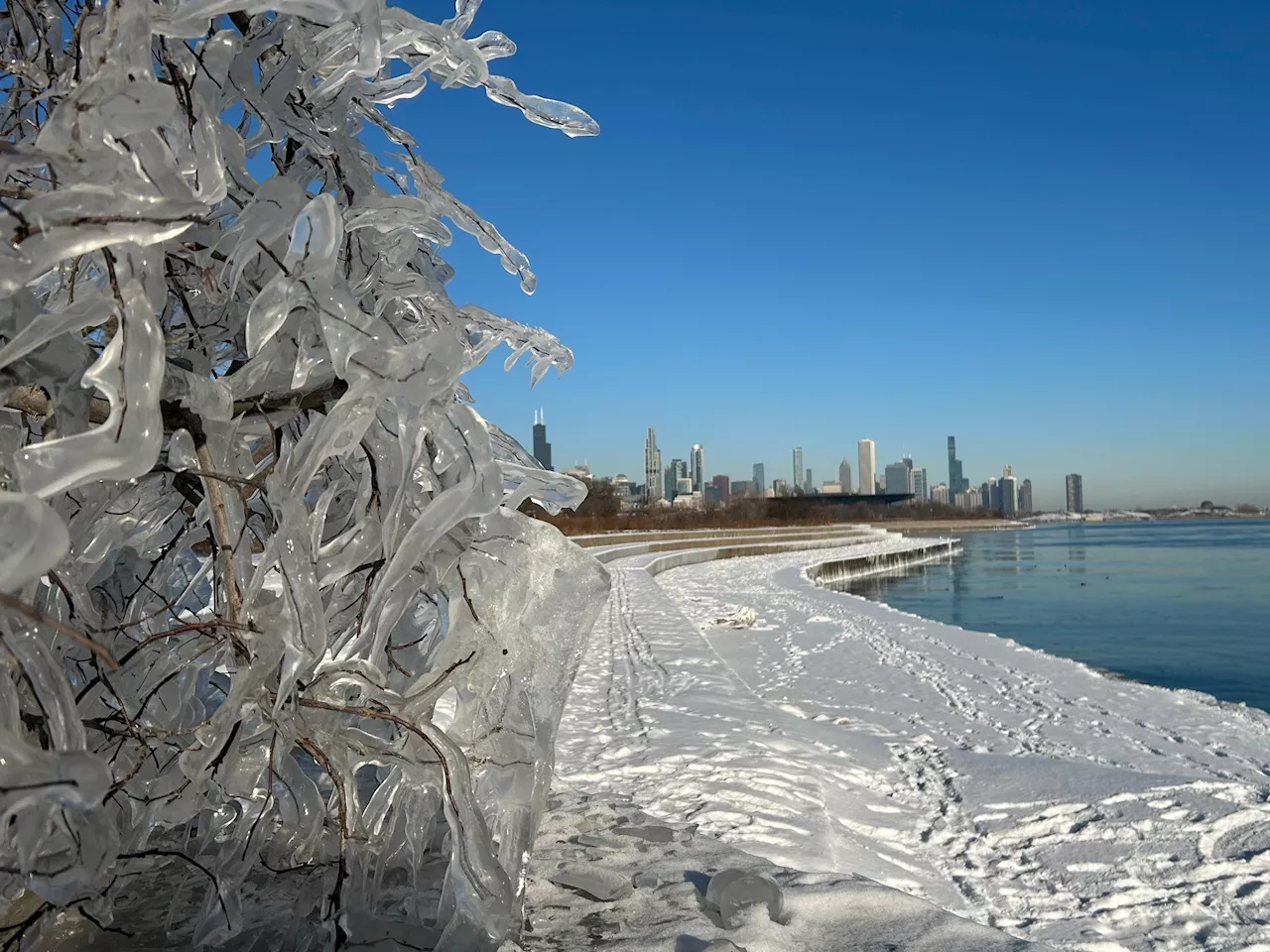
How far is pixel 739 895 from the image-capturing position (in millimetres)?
3137

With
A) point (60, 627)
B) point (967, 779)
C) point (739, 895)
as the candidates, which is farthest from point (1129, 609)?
point (60, 627)

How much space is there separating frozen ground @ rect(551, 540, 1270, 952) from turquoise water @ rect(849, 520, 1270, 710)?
2410mm

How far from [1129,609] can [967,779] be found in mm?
16561

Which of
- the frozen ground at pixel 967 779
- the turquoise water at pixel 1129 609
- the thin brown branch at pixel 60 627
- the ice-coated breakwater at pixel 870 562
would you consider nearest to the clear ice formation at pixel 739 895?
the frozen ground at pixel 967 779

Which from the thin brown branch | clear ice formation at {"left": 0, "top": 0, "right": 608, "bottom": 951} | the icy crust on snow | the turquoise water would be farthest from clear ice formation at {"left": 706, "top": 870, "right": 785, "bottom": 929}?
the turquoise water

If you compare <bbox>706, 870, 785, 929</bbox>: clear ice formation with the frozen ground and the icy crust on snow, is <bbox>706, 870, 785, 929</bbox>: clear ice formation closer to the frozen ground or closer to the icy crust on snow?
the icy crust on snow

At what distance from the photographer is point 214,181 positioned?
2.06 meters

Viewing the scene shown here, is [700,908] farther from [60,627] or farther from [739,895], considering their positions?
[60,627]

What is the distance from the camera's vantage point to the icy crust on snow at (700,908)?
112 inches

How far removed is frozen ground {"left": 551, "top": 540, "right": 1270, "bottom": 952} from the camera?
4.49 metres

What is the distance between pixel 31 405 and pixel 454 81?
5.15ft

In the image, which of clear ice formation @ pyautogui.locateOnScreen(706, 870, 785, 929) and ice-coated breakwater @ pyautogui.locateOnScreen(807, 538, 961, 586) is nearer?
clear ice formation @ pyautogui.locateOnScreen(706, 870, 785, 929)

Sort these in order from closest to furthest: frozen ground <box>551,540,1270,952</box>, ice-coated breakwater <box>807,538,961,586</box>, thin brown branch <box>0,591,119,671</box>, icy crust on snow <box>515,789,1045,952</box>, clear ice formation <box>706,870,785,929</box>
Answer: thin brown branch <box>0,591,119,671</box> < icy crust on snow <box>515,789,1045,952</box> < clear ice formation <box>706,870,785,929</box> < frozen ground <box>551,540,1270,952</box> < ice-coated breakwater <box>807,538,961,586</box>

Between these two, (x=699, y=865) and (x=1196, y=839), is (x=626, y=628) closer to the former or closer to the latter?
(x=1196, y=839)
